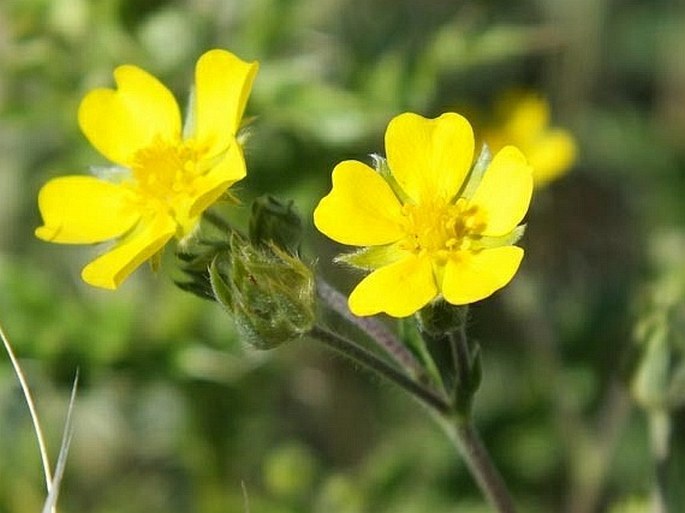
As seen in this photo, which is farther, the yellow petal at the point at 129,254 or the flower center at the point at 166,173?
the flower center at the point at 166,173

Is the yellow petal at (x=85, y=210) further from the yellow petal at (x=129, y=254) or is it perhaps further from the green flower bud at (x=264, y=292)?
the green flower bud at (x=264, y=292)

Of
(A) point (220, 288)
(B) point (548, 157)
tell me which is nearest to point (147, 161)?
(A) point (220, 288)

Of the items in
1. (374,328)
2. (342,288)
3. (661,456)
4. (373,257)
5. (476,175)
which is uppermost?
(476,175)

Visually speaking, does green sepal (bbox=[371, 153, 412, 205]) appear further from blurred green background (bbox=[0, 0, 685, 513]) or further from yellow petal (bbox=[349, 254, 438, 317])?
blurred green background (bbox=[0, 0, 685, 513])

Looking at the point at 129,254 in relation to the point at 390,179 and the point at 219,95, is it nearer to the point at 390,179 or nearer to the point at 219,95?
the point at 219,95

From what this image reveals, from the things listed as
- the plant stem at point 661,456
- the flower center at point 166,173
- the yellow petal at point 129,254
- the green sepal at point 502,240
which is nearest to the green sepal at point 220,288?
the yellow petal at point 129,254

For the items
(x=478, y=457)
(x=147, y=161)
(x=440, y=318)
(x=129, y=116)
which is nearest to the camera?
(x=440, y=318)

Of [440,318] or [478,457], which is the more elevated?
[440,318]

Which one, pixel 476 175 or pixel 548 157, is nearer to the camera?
pixel 476 175
